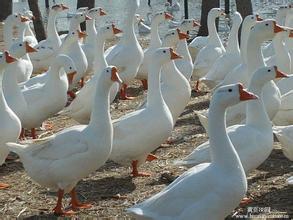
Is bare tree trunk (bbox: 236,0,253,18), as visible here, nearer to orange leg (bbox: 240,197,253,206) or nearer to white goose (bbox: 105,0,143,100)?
white goose (bbox: 105,0,143,100)

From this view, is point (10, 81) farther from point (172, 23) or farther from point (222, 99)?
point (172, 23)

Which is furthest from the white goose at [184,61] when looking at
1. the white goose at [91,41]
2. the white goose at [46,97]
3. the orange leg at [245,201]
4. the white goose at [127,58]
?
the orange leg at [245,201]

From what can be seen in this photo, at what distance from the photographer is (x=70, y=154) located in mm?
6020

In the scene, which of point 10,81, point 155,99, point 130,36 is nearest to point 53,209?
point 155,99

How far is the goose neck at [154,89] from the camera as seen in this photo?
285 inches

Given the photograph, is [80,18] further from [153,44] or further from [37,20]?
[37,20]

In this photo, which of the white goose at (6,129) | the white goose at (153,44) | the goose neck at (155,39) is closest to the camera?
the white goose at (6,129)

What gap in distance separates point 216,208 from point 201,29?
42.9 ft

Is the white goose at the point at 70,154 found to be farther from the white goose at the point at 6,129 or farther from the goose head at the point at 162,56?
the goose head at the point at 162,56

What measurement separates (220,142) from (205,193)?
0.46 meters

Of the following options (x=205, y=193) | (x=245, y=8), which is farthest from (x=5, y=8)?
(x=205, y=193)

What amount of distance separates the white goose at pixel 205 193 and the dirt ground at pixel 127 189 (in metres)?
1.04

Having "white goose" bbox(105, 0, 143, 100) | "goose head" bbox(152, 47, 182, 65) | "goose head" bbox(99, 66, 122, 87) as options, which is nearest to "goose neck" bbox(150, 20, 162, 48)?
"white goose" bbox(105, 0, 143, 100)

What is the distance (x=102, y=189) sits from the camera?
6.73 m
